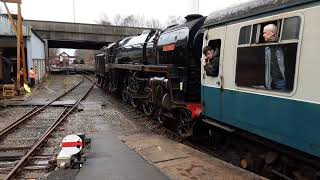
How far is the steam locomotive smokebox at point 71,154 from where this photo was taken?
7156 mm

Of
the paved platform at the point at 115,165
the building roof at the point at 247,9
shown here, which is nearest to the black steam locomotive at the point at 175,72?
the paved platform at the point at 115,165

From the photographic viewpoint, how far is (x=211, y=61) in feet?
25.0

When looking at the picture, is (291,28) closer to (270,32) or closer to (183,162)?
(270,32)

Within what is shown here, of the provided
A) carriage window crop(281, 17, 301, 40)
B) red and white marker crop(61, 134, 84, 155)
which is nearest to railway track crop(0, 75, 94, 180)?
red and white marker crop(61, 134, 84, 155)

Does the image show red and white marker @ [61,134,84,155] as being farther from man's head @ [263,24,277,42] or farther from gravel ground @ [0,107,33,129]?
gravel ground @ [0,107,33,129]

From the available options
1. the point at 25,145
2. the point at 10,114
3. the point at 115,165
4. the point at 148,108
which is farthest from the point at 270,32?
the point at 10,114

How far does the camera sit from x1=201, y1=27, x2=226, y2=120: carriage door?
727cm

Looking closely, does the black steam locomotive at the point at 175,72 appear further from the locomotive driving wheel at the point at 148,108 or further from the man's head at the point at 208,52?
the man's head at the point at 208,52

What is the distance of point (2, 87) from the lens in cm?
2264

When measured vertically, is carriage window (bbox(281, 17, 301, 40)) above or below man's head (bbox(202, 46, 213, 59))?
above

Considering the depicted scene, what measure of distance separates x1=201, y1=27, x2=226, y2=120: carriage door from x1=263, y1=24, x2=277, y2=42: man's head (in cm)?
162

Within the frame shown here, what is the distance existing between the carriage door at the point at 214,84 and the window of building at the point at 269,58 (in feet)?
2.41

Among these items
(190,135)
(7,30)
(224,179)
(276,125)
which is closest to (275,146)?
(276,125)

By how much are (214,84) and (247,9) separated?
1714 millimetres
